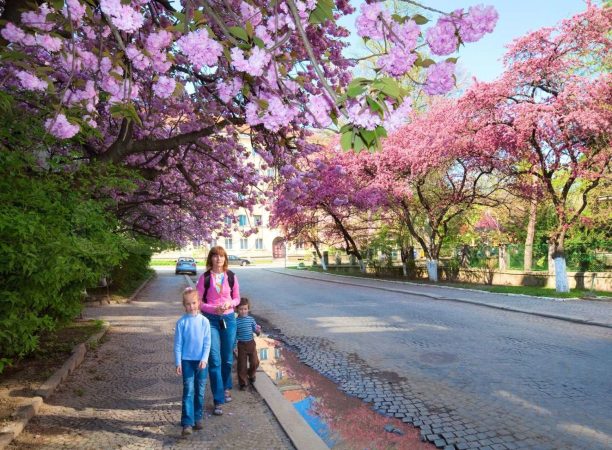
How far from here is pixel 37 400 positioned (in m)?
5.35

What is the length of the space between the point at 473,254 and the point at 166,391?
21436 millimetres

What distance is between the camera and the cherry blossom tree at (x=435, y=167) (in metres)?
19.6

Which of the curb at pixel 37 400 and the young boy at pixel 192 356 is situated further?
the young boy at pixel 192 356

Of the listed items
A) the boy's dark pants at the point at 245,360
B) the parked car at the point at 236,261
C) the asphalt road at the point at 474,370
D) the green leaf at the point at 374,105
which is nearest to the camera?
the green leaf at the point at 374,105

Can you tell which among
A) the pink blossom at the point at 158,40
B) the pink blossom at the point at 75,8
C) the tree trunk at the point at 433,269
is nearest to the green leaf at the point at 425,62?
the pink blossom at the point at 158,40

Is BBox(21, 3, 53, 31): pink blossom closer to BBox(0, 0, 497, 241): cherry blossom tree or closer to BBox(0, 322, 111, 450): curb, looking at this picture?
BBox(0, 0, 497, 241): cherry blossom tree

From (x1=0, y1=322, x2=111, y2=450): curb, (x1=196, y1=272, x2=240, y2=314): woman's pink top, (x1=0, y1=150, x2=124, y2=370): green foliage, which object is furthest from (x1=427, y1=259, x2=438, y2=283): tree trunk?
(x1=0, y1=150, x2=124, y2=370): green foliage

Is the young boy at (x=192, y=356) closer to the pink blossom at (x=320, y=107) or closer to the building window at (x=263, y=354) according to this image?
the pink blossom at (x=320, y=107)

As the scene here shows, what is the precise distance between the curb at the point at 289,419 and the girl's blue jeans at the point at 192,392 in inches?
33.5

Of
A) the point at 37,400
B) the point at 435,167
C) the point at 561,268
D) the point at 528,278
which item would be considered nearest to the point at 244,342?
the point at 37,400

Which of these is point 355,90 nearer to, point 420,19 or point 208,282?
point 420,19

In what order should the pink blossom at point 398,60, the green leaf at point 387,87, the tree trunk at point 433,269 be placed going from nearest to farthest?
the green leaf at point 387,87
the pink blossom at point 398,60
the tree trunk at point 433,269

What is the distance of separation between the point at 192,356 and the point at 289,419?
1.21 m

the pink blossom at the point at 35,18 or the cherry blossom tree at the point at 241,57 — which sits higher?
the pink blossom at the point at 35,18
